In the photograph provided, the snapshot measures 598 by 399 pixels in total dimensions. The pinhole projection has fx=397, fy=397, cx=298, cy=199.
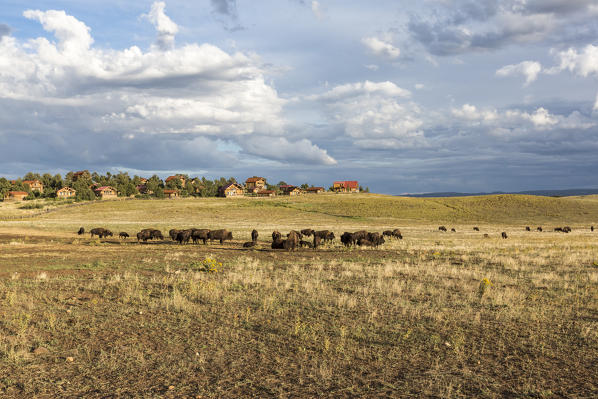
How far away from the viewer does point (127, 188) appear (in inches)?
5443

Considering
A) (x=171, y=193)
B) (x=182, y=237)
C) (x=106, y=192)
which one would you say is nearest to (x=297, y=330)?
(x=182, y=237)

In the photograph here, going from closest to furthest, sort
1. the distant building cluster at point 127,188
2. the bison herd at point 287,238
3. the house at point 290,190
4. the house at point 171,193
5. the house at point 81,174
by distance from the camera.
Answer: the bison herd at point 287,238 < the distant building cluster at point 127,188 < the house at point 171,193 < the house at point 290,190 < the house at point 81,174

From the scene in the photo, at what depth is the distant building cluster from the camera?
132m

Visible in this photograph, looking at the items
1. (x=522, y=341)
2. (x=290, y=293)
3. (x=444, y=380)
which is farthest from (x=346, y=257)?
(x=444, y=380)

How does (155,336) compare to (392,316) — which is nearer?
(155,336)

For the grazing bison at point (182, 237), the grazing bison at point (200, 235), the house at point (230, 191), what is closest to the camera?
the grazing bison at point (182, 237)

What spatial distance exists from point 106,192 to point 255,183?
6727cm

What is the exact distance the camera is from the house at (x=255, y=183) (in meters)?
186

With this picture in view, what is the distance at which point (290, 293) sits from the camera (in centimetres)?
1428

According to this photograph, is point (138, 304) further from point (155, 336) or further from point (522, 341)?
point (522, 341)

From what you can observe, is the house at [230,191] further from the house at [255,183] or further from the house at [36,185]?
the house at [36,185]

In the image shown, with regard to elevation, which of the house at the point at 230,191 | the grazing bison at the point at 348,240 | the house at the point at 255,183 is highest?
the house at the point at 255,183

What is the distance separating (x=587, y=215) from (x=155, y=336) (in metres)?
95.1

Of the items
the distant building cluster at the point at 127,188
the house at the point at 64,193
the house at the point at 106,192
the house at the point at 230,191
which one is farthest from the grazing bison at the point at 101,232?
the house at the point at 64,193
